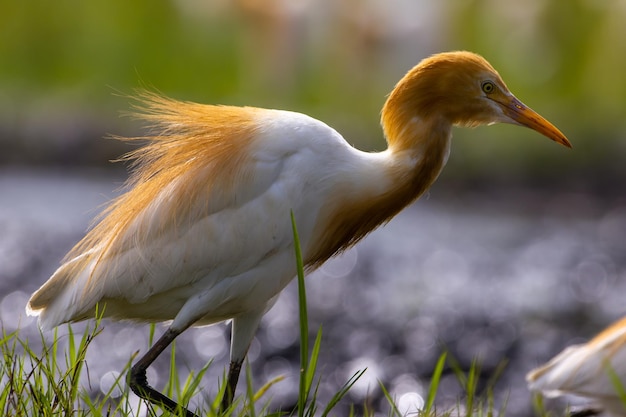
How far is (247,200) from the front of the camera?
2.87 meters

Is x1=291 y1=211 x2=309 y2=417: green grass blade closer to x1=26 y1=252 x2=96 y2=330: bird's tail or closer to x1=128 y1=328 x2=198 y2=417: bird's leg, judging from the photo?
x1=128 y1=328 x2=198 y2=417: bird's leg

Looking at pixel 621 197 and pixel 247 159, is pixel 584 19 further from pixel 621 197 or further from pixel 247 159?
pixel 247 159

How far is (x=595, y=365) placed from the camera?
3.83m

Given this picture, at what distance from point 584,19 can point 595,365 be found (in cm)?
1018

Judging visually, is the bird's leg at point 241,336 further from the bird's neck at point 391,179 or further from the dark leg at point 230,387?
the bird's neck at point 391,179

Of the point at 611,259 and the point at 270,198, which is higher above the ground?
the point at 611,259

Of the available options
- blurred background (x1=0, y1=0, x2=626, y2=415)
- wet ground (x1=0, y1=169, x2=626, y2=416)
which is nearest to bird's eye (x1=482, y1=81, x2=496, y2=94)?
blurred background (x1=0, y1=0, x2=626, y2=415)

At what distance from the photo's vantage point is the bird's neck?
292 cm

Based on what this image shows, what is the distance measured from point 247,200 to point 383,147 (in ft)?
26.5

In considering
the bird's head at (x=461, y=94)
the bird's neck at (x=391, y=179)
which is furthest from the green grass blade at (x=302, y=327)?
the bird's head at (x=461, y=94)

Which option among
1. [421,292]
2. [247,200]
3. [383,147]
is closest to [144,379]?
[247,200]

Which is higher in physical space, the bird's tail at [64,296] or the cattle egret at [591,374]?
the bird's tail at [64,296]

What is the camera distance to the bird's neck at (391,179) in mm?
2922

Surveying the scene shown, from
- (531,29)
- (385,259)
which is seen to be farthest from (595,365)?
(531,29)
